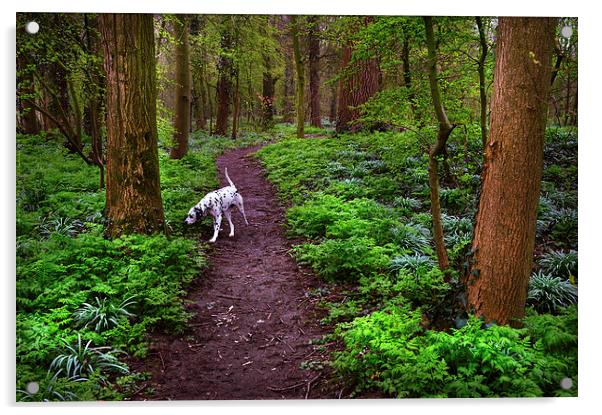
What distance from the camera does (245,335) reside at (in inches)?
143

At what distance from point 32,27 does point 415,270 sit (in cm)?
414

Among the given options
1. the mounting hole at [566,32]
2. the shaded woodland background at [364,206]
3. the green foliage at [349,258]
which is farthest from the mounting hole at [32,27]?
the mounting hole at [566,32]

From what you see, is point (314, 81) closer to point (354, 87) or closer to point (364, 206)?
point (354, 87)

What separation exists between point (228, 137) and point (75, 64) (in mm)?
6404

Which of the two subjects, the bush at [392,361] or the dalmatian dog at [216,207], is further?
the dalmatian dog at [216,207]

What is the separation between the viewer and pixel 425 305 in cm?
371

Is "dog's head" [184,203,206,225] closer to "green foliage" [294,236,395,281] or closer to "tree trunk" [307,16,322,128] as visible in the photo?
"green foliage" [294,236,395,281]

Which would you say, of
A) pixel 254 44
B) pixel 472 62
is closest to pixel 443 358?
pixel 472 62

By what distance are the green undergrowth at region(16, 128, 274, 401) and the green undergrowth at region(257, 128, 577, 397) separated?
57.8 inches

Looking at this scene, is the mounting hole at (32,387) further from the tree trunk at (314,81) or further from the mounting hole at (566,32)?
the tree trunk at (314,81)

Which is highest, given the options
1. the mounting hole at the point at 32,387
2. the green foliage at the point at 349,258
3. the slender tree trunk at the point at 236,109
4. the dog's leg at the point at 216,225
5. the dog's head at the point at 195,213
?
the slender tree trunk at the point at 236,109

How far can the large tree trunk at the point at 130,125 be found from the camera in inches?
173

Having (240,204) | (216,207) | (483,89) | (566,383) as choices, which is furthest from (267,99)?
(566,383)

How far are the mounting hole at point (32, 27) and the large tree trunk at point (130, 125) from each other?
667 mm
